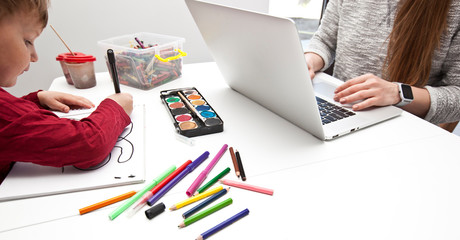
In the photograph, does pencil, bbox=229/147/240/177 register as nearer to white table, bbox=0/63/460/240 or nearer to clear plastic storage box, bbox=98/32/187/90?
white table, bbox=0/63/460/240

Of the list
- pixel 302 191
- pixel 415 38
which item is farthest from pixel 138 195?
pixel 415 38

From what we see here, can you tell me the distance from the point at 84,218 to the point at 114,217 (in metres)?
0.04

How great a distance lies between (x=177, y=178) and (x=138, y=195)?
0.21ft

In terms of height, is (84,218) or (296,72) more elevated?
(296,72)

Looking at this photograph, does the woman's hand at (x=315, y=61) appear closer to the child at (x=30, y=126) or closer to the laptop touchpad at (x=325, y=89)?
the laptop touchpad at (x=325, y=89)

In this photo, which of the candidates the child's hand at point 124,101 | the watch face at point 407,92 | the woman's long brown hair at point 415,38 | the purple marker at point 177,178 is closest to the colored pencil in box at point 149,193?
the purple marker at point 177,178

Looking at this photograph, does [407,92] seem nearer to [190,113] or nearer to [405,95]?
[405,95]

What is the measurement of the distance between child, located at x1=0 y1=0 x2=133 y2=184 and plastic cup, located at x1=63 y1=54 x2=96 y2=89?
0.92 ft

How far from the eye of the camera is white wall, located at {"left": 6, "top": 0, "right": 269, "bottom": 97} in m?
1.24

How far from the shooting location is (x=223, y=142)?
54 centimetres

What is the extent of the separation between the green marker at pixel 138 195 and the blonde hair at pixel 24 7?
336 millimetres

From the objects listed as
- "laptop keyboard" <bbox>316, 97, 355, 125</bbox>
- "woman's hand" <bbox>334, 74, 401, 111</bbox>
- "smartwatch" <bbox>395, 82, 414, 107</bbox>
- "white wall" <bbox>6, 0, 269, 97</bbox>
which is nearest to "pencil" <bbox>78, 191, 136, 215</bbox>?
"laptop keyboard" <bbox>316, 97, 355, 125</bbox>

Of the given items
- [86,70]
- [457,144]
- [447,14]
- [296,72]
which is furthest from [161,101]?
[447,14]

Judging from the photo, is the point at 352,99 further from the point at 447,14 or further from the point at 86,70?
the point at 86,70
